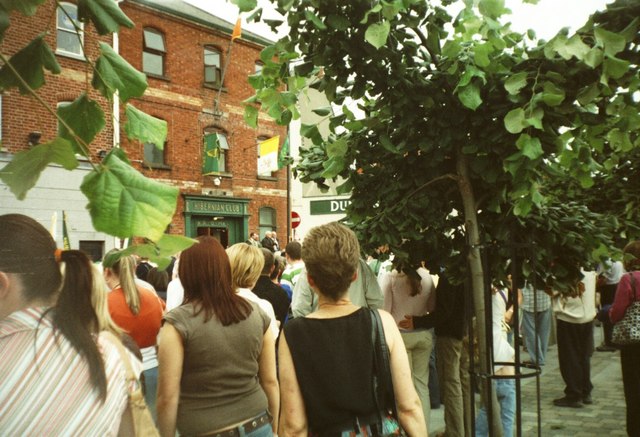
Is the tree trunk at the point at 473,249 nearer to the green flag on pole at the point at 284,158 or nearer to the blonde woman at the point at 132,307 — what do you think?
the green flag on pole at the point at 284,158

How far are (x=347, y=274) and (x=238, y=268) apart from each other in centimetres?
195

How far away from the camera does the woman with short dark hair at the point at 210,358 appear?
117 inches

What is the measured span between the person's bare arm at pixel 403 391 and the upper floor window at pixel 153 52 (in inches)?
842

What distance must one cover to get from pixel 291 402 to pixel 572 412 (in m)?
5.96

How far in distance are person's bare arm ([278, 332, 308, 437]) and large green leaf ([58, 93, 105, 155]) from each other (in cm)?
142

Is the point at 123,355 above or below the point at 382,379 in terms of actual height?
above

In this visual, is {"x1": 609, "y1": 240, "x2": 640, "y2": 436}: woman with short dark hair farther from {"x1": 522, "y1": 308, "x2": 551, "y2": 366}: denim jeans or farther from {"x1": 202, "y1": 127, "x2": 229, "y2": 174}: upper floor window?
{"x1": 202, "y1": 127, "x2": 229, "y2": 174}: upper floor window

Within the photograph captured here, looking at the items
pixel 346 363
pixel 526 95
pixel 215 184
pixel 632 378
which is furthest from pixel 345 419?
pixel 215 184

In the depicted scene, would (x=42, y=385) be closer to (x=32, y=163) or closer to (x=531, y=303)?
(x=32, y=163)

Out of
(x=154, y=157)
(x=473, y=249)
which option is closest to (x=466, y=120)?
(x=473, y=249)

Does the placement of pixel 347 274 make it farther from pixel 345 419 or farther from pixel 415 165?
pixel 415 165

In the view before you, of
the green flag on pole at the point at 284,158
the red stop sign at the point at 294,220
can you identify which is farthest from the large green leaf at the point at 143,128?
the red stop sign at the point at 294,220

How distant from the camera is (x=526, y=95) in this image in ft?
10.9

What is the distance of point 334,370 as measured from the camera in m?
2.50
